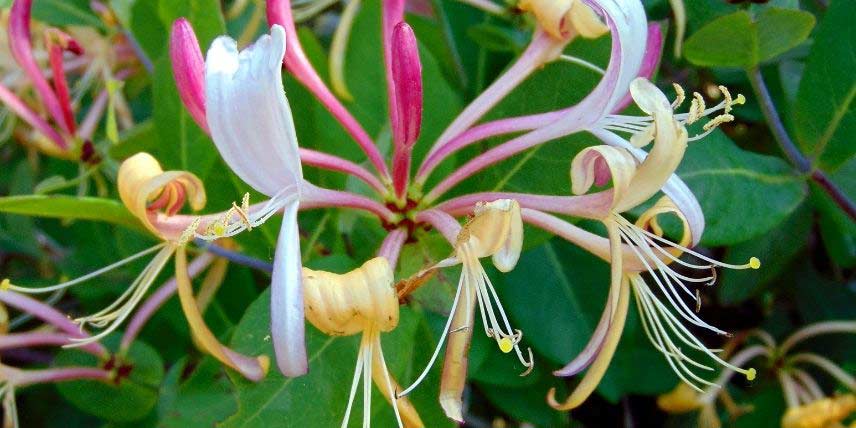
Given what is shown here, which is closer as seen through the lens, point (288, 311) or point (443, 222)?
point (288, 311)

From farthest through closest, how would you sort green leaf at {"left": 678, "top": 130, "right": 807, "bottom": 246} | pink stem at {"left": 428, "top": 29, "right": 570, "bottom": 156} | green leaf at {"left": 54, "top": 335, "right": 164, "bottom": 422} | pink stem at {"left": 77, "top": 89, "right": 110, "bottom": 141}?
pink stem at {"left": 77, "top": 89, "right": 110, "bottom": 141} < green leaf at {"left": 54, "top": 335, "right": 164, "bottom": 422} < green leaf at {"left": 678, "top": 130, "right": 807, "bottom": 246} < pink stem at {"left": 428, "top": 29, "right": 570, "bottom": 156}

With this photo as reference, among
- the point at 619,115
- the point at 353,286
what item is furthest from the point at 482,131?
the point at 353,286

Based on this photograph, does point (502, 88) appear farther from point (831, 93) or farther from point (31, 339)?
point (31, 339)

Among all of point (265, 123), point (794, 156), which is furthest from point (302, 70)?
point (794, 156)

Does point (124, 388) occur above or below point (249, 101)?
below

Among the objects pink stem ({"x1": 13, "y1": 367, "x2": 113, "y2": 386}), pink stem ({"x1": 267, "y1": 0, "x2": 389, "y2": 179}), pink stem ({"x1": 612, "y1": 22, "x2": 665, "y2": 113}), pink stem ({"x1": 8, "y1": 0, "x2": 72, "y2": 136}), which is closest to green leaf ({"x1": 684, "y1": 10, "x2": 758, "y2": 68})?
pink stem ({"x1": 612, "y1": 22, "x2": 665, "y2": 113})

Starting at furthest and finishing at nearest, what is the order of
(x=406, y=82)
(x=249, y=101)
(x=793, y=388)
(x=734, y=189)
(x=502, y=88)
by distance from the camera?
(x=793, y=388), (x=734, y=189), (x=502, y=88), (x=406, y=82), (x=249, y=101)

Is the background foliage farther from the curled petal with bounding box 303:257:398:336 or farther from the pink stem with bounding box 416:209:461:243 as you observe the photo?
the curled petal with bounding box 303:257:398:336
